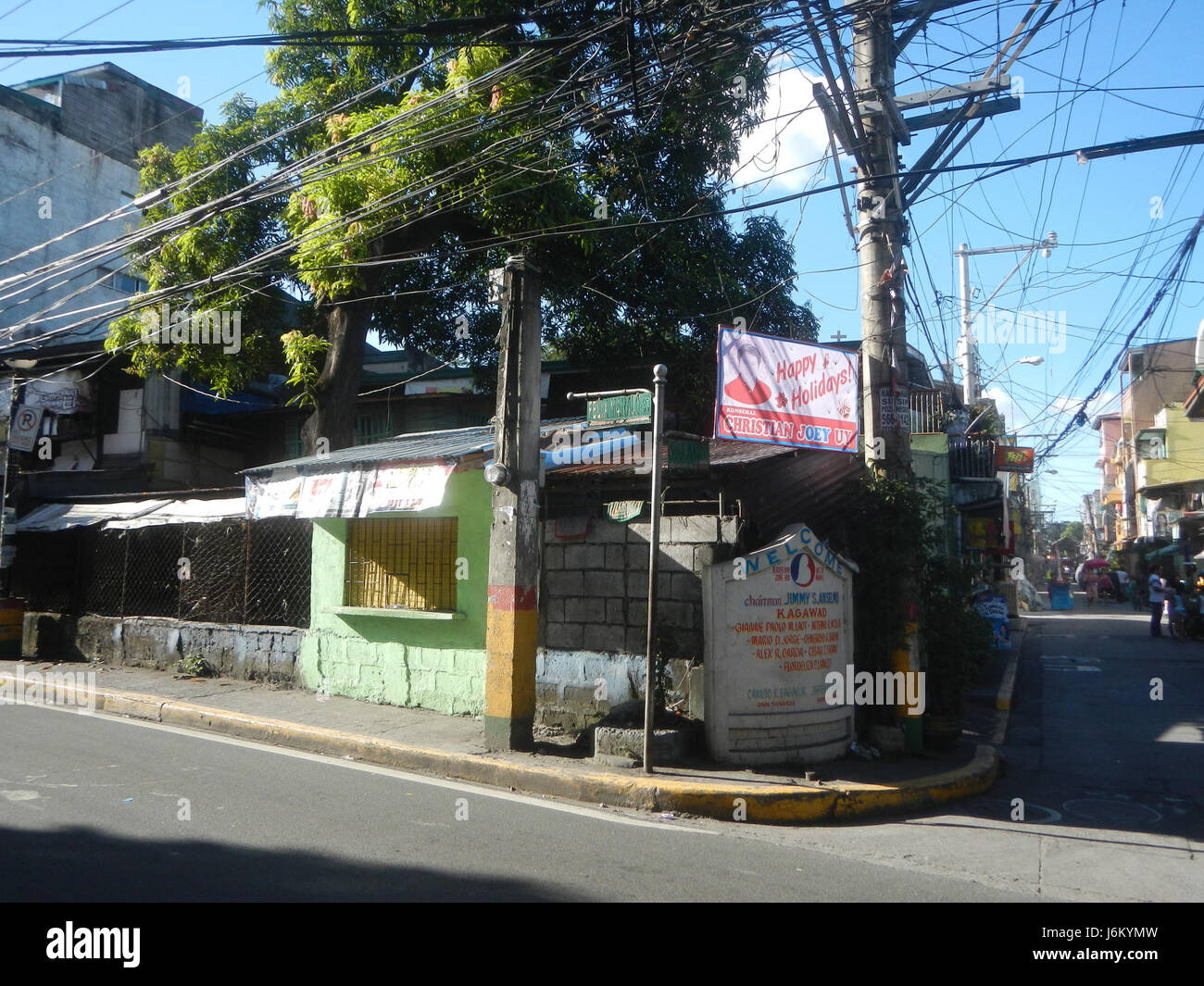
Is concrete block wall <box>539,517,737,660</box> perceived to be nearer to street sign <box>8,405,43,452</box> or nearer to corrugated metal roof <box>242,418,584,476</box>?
corrugated metal roof <box>242,418,584,476</box>

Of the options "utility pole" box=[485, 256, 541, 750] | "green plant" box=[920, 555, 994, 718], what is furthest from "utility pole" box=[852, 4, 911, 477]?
"utility pole" box=[485, 256, 541, 750]

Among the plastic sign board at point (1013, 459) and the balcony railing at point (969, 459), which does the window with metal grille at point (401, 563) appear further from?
the plastic sign board at point (1013, 459)

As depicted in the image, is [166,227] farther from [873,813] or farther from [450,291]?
[873,813]

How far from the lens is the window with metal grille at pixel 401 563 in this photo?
10328 millimetres

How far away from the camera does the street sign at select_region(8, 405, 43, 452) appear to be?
16328mm

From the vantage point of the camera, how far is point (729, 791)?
22.3ft

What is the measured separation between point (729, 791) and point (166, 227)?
8.92 meters

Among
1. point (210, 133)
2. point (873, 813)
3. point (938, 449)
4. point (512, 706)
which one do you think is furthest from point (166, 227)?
point (938, 449)

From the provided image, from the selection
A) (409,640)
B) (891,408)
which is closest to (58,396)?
(409,640)

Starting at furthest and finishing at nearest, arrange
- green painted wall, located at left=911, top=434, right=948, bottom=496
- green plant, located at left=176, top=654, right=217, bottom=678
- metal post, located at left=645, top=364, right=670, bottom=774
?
1. green painted wall, located at left=911, top=434, right=948, bottom=496
2. green plant, located at left=176, top=654, right=217, bottom=678
3. metal post, located at left=645, top=364, right=670, bottom=774

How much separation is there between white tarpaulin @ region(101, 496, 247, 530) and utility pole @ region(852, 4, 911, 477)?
9.30m

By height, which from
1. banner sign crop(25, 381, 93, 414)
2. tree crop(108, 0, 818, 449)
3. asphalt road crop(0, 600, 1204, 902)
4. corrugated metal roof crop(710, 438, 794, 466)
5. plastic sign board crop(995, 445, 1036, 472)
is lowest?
asphalt road crop(0, 600, 1204, 902)

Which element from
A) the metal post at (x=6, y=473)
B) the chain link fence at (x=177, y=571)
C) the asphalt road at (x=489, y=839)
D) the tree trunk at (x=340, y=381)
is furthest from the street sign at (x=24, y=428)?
the asphalt road at (x=489, y=839)

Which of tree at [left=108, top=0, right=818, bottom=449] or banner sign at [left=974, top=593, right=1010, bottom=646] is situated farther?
banner sign at [left=974, top=593, right=1010, bottom=646]
